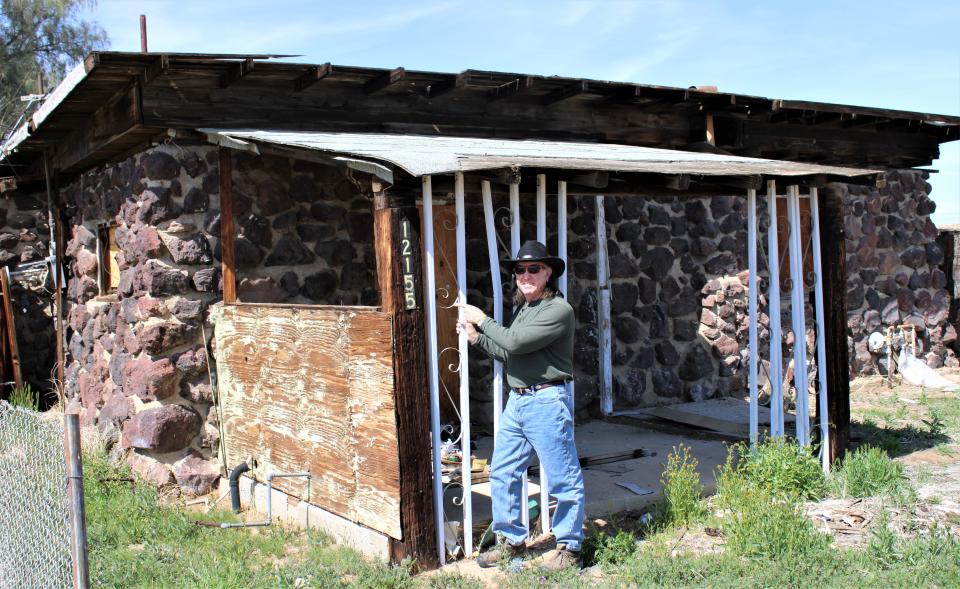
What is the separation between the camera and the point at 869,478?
6410mm

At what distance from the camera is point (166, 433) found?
6984 millimetres

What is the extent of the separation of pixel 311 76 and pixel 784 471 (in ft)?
15.4

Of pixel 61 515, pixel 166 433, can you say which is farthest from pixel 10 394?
pixel 61 515

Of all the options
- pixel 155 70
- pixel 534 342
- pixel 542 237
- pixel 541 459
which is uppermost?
pixel 155 70

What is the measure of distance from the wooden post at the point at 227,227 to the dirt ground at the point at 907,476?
3016 mm

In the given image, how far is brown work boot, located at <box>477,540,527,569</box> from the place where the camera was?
17.0 feet

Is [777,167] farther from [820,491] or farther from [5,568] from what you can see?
[5,568]

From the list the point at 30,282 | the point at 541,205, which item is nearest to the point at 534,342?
the point at 541,205

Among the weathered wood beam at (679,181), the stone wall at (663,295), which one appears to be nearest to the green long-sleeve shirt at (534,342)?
the weathered wood beam at (679,181)

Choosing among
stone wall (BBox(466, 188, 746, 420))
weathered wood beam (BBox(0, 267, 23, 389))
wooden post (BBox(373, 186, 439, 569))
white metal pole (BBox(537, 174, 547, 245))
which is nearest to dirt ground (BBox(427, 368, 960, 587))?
wooden post (BBox(373, 186, 439, 569))

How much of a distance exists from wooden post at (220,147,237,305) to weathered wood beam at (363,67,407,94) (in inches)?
52.9

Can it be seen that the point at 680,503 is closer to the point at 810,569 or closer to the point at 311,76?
the point at 810,569

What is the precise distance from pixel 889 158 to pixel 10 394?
10802mm

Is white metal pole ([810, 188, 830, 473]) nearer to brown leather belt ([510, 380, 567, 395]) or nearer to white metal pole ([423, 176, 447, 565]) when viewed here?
brown leather belt ([510, 380, 567, 395])
